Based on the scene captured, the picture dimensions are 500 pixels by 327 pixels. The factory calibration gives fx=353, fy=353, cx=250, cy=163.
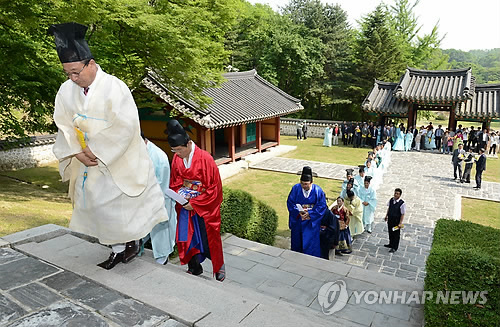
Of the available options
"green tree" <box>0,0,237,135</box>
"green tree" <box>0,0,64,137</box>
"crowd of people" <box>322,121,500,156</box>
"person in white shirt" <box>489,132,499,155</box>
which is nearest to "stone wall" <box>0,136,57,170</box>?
"green tree" <box>0,0,237,135</box>

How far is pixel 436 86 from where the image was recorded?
2253cm

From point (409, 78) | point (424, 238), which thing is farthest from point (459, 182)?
point (409, 78)

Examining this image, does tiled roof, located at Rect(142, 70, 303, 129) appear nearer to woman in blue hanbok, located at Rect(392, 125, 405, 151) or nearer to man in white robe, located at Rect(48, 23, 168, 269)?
woman in blue hanbok, located at Rect(392, 125, 405, 151)

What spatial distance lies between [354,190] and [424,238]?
2107mm

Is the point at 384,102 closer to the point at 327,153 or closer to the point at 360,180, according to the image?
the point at 327,153

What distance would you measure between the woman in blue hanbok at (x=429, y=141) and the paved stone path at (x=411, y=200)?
1.30 m

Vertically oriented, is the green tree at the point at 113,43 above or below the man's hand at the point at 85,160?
above

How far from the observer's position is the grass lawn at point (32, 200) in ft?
20.8

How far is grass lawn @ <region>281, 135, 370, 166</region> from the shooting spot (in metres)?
19.2

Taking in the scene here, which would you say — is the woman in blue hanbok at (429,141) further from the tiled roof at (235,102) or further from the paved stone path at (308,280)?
the paved stone path at (308,280)

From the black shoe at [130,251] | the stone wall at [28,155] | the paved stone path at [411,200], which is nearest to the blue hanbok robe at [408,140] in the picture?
the paved stone path at [411,200]

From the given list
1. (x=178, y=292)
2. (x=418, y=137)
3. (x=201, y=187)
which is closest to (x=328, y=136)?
(x=418, y=137)

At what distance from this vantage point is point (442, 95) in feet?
70.0

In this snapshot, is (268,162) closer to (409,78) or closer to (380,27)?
(409,78)
